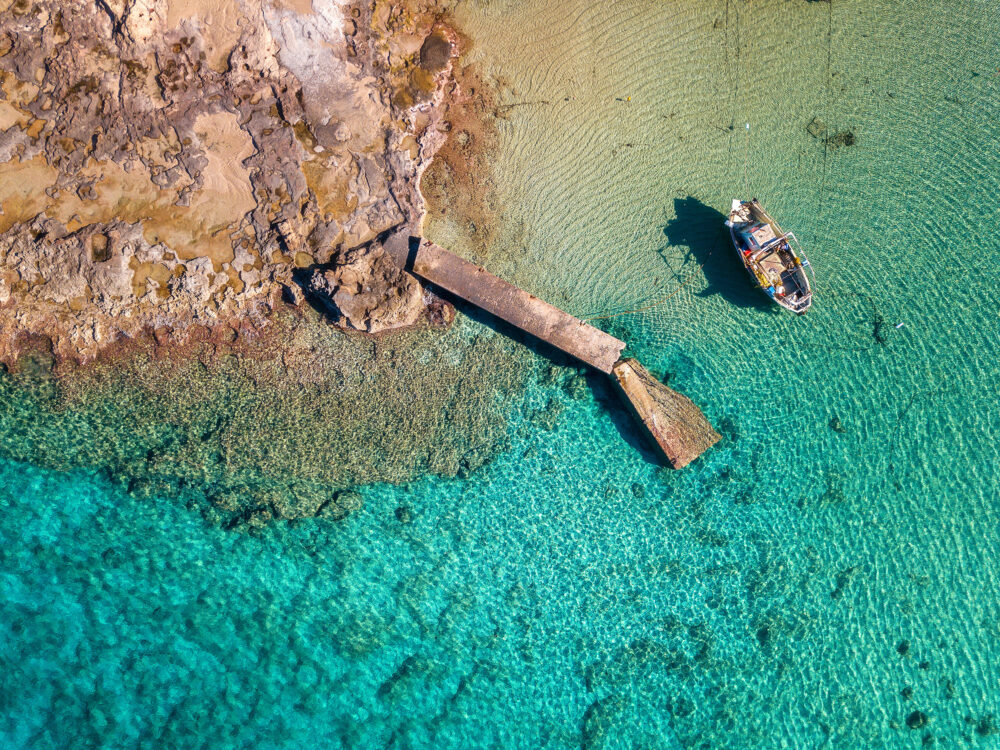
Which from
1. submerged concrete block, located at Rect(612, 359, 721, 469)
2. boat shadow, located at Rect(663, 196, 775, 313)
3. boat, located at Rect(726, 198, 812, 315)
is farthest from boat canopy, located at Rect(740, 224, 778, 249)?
submerged concrete block, located at Rect(612, 359, 721, 469)

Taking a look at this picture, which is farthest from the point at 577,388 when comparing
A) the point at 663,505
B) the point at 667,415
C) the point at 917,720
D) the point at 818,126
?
the point at 917,720

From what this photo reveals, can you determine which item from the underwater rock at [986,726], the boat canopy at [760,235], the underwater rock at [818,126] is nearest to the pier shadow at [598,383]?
the boat canopy at [760,235]

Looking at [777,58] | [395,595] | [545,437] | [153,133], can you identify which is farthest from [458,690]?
[777,58]

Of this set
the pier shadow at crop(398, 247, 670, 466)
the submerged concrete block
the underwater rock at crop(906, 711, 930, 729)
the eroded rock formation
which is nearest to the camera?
the eroded rock formation

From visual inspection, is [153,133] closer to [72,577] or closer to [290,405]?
[290,405]

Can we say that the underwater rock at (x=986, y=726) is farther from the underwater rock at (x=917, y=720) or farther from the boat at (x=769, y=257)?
the boat at (x=769, y=257)

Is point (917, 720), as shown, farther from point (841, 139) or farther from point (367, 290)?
point (367, 290)

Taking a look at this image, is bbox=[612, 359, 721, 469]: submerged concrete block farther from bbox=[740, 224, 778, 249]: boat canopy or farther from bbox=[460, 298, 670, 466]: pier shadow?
bbox=[740, 224, 778, 249]: boat canopy
